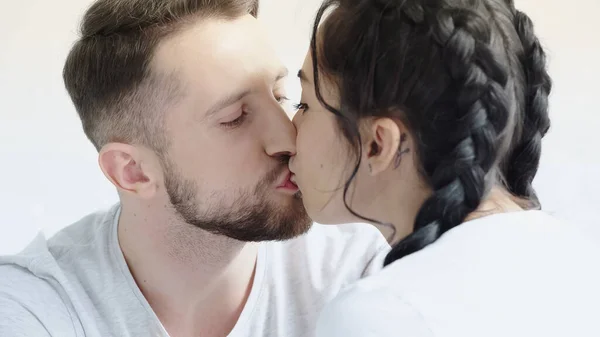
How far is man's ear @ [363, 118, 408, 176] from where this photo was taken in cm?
82

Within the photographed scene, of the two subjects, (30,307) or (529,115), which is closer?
(529,115)

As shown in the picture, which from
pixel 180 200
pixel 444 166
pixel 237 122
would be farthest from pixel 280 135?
pixel 444 166

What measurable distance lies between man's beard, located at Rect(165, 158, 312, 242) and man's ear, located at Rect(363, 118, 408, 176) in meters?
0.29

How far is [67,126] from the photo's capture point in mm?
1585

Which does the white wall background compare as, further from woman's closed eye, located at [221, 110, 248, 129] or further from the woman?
the woman

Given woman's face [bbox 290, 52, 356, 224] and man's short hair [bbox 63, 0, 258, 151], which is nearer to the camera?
woman's face [bbox 290, 52, 356, 224]

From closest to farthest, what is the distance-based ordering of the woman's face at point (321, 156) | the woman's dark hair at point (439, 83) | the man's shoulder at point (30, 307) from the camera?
1. the woman's dark hair at point (439, 83)
2. the woman's face at point (321, 156)
3. the man's shoulder at point (30, 307)

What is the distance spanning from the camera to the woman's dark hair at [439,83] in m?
0.79

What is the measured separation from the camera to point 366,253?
1.29 meters

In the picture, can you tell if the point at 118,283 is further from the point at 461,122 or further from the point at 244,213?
the point at 461,122

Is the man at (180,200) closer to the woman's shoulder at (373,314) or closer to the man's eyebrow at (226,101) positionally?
the man's eyebrow at (226,101)

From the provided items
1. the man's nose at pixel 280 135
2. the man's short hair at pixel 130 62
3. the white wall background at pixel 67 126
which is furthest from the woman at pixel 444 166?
the white wall background at pixel 67 126

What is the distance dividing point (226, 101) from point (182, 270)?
29cm

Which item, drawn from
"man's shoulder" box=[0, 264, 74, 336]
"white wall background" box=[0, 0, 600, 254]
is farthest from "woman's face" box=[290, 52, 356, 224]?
"white wall background" box=[0, 0, 600, 254]
